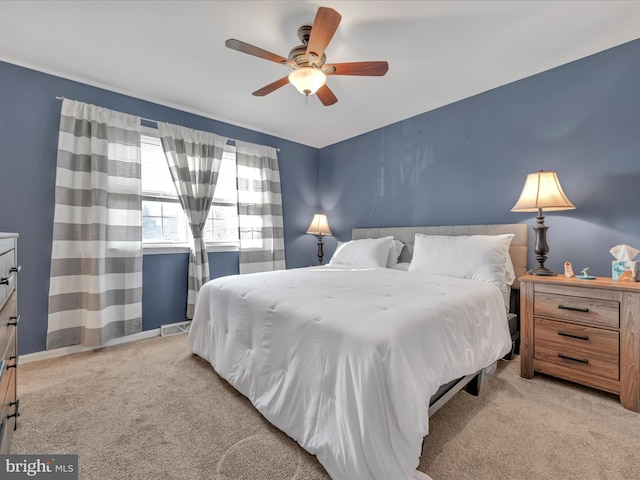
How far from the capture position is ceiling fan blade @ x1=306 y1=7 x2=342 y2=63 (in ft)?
4.89

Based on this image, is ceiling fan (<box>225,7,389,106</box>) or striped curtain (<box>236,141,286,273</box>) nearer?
ceiling fan (<box>225,7,389,106</box>)

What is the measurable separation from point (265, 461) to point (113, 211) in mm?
2636

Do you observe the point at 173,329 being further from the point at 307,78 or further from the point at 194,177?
the point at 307,78

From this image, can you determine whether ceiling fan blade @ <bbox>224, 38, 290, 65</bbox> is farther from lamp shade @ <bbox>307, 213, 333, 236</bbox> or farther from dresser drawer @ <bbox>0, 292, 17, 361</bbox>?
lamp shade @ <bbox>307, 213, 333, 236</bbox>

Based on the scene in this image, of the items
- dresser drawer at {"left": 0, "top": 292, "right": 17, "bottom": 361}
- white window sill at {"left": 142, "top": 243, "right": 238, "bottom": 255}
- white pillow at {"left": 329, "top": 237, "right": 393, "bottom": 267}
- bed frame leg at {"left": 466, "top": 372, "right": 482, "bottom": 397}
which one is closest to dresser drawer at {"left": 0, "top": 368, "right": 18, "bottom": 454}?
dresser drawer at {"left": 0, "top": 292, "right": 17, "bottom": 361}

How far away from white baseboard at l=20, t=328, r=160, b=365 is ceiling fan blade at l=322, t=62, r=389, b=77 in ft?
9.97

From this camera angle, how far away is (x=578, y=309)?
1.90 m

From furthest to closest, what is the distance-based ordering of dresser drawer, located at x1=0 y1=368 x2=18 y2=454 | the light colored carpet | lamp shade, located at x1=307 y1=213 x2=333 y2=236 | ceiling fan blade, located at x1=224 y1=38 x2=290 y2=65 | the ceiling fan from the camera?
1. lamp shade, located at x1=307 y1=213 x2=333 y2=236
2. the ceiling fan
3. ceiling fan blade, located at x1=224 y1=38 x2=290 y2=65
4. the light colored carpet
5. dresser drawer, located at x1=0 y1=368 x2=18 y2=454

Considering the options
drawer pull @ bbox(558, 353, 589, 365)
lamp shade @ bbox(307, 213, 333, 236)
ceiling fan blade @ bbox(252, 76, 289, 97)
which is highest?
ceiling fan blade @ bbox(252, 76, 289, 97)

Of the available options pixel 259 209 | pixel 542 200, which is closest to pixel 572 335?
pixel 542 200

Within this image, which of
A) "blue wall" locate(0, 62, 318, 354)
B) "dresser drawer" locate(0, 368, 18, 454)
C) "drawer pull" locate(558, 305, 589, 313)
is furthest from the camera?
"blue wall" locate(0, 62, 318, 354)

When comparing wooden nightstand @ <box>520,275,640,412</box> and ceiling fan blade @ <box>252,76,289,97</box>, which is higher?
ceiling fan blade @ <box>252,76,289,97</box>

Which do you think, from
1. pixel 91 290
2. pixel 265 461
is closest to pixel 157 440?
pixel 265 461

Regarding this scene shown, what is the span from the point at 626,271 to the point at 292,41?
111 inches
